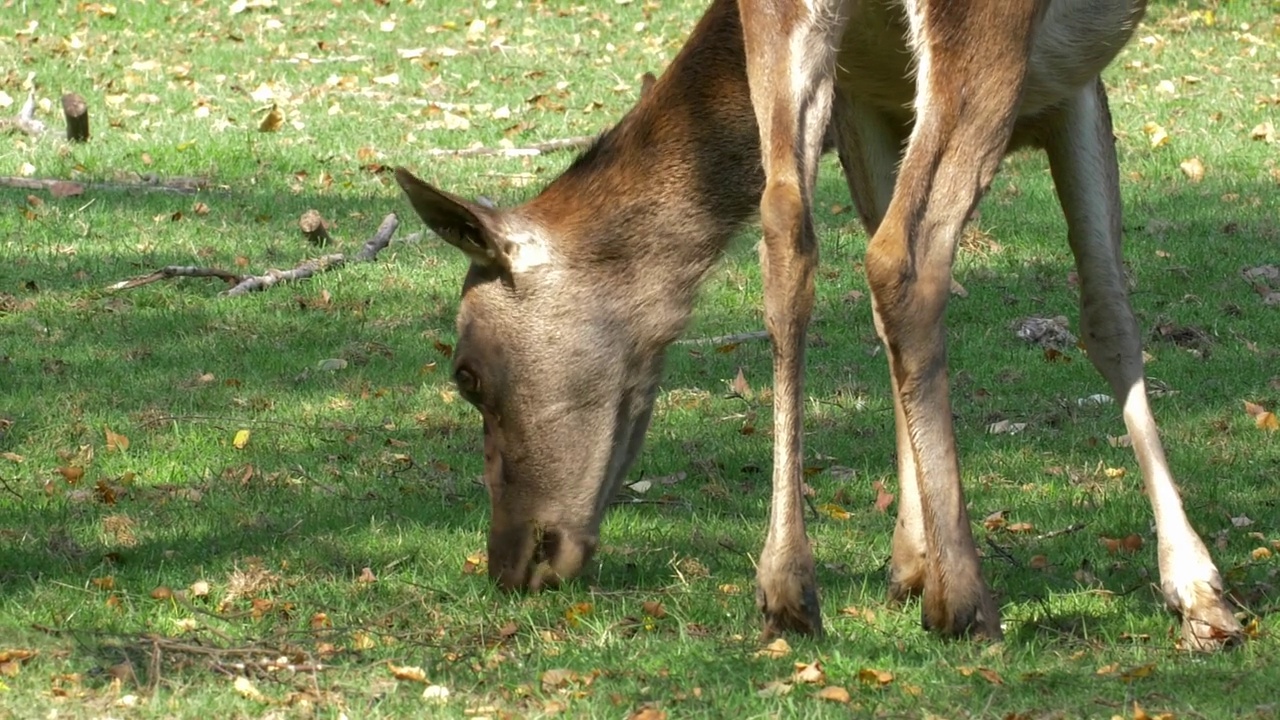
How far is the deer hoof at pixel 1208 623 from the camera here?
5.07 meters

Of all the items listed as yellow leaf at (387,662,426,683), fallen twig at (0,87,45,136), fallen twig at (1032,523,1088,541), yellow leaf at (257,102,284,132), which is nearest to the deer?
fallen twig at (1032,523,1088,541)

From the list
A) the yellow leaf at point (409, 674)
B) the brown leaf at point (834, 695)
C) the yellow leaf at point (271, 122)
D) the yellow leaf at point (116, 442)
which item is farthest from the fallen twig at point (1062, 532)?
the yellow leaf at point (271, 122)

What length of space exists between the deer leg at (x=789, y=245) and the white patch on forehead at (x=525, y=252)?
3.30ft

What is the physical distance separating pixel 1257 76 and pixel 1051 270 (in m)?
5.36

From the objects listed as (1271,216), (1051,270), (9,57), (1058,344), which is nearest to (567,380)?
(1058,344)

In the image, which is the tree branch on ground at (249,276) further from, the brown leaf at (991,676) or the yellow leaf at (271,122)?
the brown leaf at (991,676)

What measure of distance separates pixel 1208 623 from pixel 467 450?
336 cm

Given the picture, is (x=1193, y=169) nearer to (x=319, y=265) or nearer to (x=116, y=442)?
(x=319, y=265)

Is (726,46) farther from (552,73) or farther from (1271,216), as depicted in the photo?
(552,73)

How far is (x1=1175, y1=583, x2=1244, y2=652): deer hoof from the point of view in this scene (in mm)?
5074

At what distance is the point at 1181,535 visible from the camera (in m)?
5.35

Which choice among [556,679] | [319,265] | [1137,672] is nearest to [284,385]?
[319,265]

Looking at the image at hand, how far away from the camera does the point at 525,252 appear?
227 inches

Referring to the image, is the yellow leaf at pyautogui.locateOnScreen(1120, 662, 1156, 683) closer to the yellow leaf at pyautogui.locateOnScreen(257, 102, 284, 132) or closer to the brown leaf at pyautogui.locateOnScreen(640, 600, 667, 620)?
the brown leaf at pyautogui.locateOnScreen(640, 600, 667, 620)
